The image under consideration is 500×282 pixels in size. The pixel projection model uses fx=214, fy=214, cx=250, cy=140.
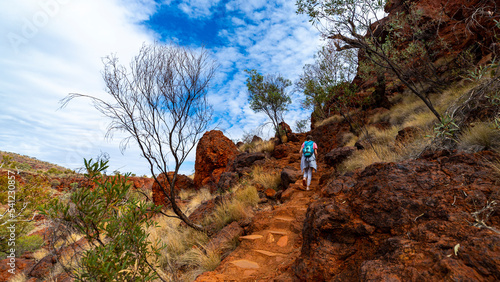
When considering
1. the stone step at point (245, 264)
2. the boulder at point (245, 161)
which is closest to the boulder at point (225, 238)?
the stone step at point (245, 264)

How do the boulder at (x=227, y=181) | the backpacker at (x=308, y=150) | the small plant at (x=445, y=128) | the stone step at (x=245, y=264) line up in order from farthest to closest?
the boulder at (x=227, y=181) < the backpacker at (x=308, y=150) < the small plant at (x=445, y=128) < the stone step at (x=245, y=264)

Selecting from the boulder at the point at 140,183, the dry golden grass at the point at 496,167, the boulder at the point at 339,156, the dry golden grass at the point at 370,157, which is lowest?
the dry golden grass at the point at 496,167

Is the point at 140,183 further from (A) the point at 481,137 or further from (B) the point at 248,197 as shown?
(A) the point at 481,137

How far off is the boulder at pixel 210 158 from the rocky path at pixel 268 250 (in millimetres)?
8532

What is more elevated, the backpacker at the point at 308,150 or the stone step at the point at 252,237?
the backpacker at the point at 308,150

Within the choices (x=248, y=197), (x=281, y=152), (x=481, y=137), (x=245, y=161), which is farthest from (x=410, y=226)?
(x=281, y=152)

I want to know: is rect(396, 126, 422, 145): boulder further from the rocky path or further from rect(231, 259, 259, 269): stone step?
rect(231, 259, 259, 269): stone step

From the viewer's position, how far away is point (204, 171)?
558 inches

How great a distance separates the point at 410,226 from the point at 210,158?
12425mm

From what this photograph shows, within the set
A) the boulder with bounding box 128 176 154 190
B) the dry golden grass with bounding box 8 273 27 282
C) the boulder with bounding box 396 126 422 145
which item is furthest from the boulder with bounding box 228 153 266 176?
the boulder with bounding box 128 176 154 190

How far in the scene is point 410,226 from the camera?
2.21m

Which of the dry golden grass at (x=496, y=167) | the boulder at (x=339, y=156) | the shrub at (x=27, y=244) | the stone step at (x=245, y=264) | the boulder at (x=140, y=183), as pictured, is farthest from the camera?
the boulder at (x=140, y=183)

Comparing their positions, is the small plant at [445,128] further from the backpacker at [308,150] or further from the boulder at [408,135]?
the backpacker at [308,150]

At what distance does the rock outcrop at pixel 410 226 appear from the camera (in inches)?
62.1
